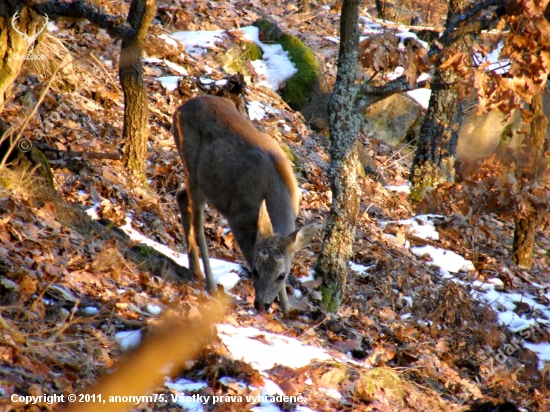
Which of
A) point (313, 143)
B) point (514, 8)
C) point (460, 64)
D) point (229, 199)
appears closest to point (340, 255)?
point (229, 199)

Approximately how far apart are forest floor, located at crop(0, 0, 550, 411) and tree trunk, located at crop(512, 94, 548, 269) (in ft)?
1.04

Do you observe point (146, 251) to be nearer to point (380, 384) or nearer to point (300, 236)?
point (300, 236)

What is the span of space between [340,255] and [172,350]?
10.5 feet

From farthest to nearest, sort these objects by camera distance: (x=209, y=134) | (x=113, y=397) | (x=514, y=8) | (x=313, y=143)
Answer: (x=313, y=143) → (x=209, y=134) → (x=514, y=8) → (x=113, y=397)

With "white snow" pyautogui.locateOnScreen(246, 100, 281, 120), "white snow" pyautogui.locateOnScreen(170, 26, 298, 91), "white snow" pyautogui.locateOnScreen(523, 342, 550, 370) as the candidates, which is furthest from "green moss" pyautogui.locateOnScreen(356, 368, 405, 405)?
"white snow" pyautogui.locateOnScreen(170, 26, 298, 91)

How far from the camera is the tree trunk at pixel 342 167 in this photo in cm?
665

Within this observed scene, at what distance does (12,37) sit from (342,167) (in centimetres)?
358

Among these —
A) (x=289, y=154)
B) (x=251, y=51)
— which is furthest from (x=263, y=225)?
(x=251, y=51)

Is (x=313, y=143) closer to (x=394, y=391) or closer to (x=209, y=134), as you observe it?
(x=209, y=134)

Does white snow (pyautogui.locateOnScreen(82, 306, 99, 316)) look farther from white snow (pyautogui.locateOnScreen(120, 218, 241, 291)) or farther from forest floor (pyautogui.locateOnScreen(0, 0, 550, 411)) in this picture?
white snow (pyautogui.locateOnScreen(120, 218, 241, 291))

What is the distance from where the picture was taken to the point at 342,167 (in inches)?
268

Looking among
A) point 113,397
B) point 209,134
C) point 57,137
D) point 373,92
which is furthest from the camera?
point 57,137

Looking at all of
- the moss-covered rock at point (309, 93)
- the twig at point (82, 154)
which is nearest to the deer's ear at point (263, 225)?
the twig at point (82, 154)

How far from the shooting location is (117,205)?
749cm
